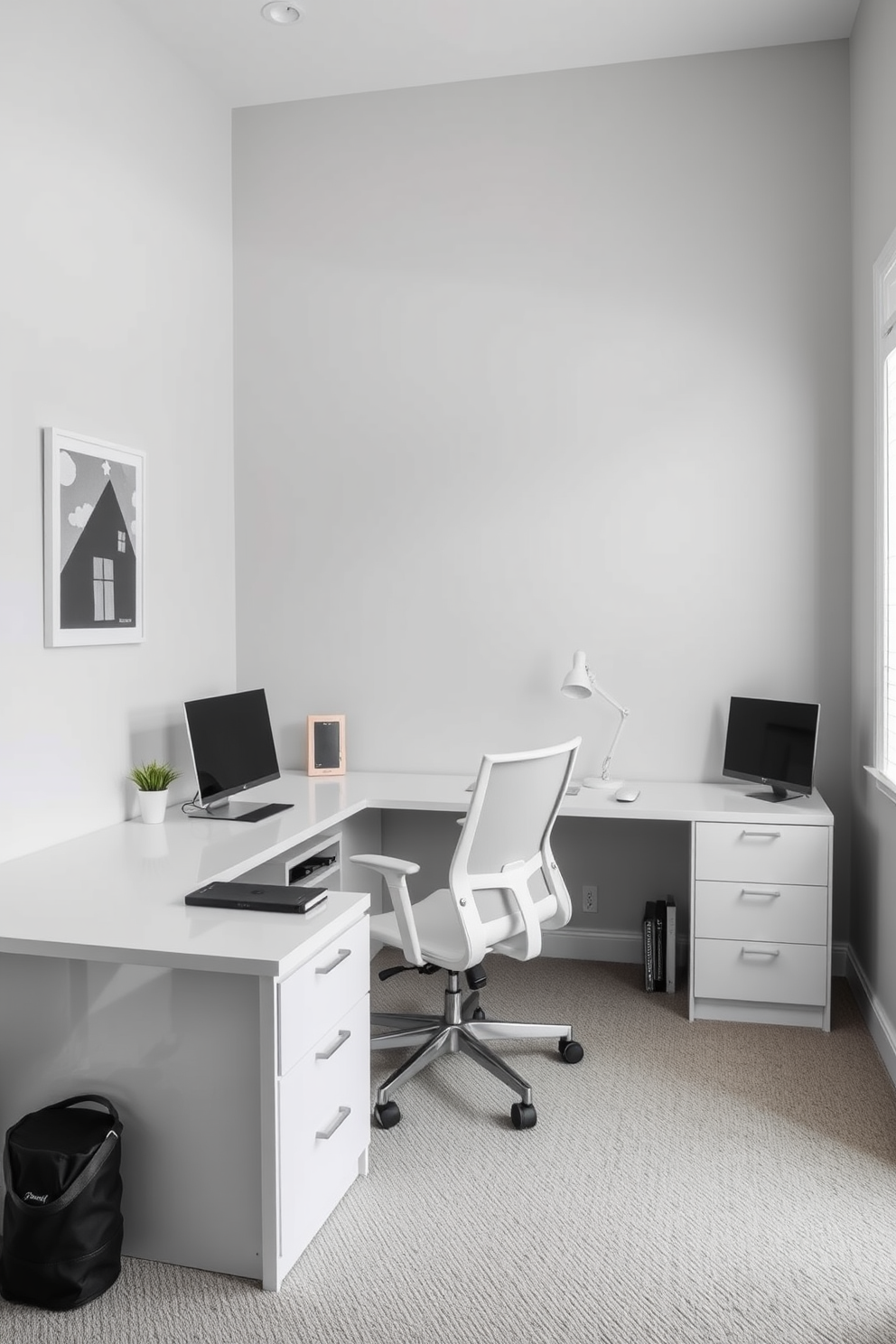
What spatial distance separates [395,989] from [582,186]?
10.0ft

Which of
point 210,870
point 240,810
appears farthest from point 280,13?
point 210,870

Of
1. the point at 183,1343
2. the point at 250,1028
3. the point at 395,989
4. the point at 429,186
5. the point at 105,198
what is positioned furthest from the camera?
the point at 429,186

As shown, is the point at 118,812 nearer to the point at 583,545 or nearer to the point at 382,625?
the point at 382,625

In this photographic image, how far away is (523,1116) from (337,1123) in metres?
0.62

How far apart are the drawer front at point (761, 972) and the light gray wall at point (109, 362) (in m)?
1.96

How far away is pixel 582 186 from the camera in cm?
388

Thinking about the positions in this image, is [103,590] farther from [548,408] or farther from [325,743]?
[548,408]

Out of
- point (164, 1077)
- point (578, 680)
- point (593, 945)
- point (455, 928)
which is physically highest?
point (578, 680)

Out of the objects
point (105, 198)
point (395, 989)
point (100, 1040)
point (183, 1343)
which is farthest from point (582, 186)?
point (183, 1343)

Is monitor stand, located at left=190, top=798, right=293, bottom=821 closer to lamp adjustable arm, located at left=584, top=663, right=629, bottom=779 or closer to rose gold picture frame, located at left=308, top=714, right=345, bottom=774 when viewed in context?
rose gold picture frame, located at left=308, top=714, right=345, bottom=774

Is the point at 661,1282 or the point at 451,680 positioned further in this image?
the point at 451,680

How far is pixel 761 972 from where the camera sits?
10.9ft

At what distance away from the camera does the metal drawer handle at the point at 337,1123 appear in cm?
220

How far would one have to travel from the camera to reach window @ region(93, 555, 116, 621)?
3154 mm
